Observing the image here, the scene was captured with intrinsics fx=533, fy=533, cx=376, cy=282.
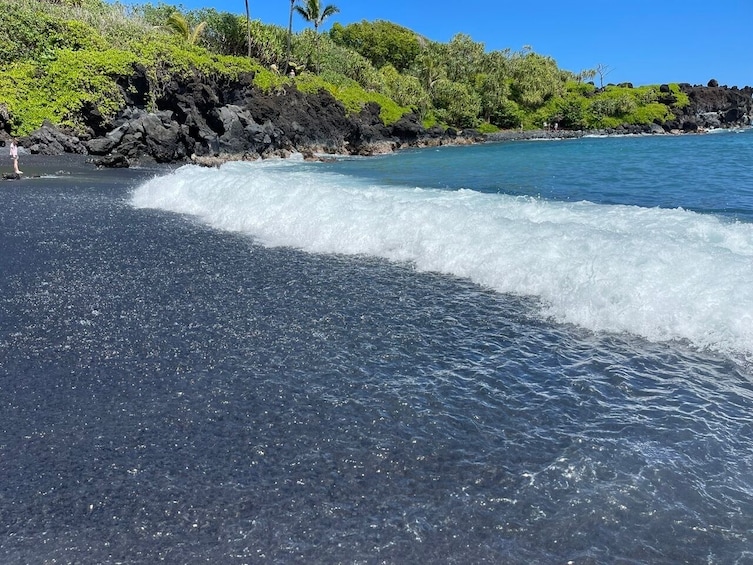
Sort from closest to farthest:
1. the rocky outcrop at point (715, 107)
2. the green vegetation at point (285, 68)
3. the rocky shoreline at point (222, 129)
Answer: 1. the rocky shoreline at point (222, 129)
2. the green vegetation at point (285, 68)
3. the rocky outcrop at point (715, 107)

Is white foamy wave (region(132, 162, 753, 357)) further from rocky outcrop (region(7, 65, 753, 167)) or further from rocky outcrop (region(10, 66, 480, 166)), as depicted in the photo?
rocky outcrop (region(7, 65, 753, 167))

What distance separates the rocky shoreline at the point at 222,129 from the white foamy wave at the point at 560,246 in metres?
19.2

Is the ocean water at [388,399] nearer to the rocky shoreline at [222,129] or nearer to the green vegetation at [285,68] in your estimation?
the rocky shoreline at [222,129]

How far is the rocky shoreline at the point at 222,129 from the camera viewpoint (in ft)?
107

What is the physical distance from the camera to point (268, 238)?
1247 centimetres

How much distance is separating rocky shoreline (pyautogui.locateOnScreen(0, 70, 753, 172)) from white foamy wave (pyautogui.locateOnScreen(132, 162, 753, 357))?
19.2 m

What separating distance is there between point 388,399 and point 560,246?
5163 mm

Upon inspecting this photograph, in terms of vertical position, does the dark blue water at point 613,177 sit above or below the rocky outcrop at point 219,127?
below

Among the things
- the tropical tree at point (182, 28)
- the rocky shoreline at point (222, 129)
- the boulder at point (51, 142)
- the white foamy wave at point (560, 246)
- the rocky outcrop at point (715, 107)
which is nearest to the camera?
the white foamy wave at point (560, 246)

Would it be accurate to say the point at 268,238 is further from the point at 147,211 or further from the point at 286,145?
the point at 286,145

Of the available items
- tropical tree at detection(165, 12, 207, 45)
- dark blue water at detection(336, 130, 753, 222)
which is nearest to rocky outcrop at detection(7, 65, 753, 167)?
dark blue water at detection(336, 130, 753, 222)

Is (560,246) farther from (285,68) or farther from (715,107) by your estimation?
(715,107)

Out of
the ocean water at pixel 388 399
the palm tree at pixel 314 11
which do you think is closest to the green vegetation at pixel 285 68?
the palm tree at pixel 314 11

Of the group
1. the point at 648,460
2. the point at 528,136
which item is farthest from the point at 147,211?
the point at 528,136
